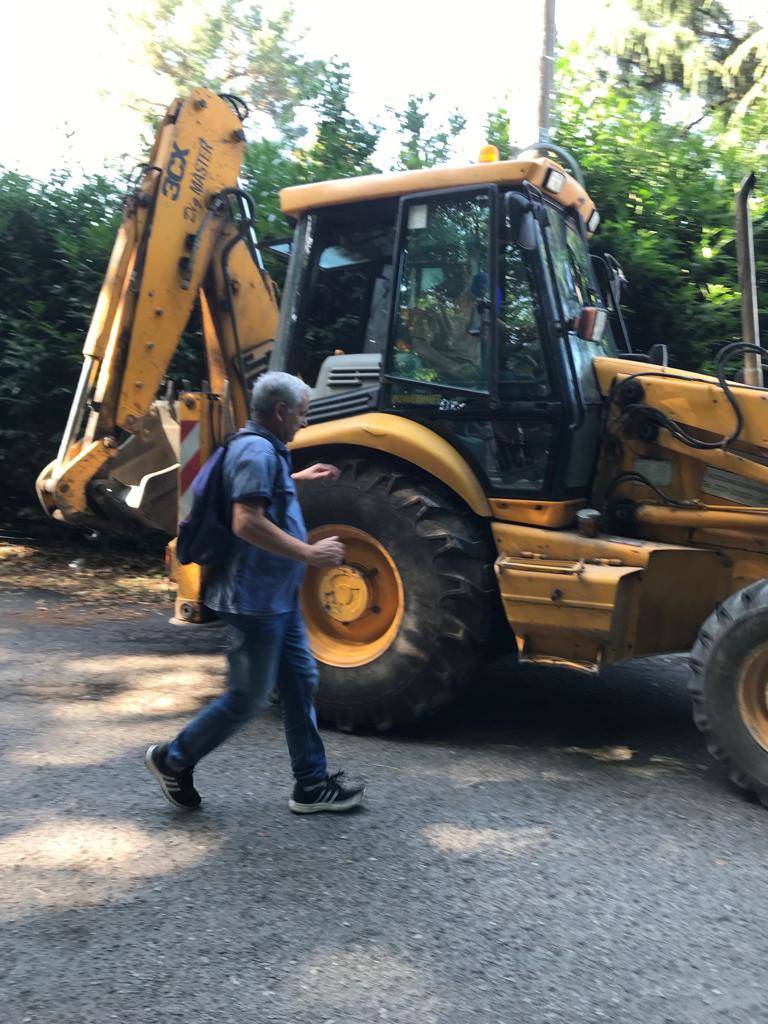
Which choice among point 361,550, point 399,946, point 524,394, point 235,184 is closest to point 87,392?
point 235,184

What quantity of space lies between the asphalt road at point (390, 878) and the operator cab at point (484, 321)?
136 cm

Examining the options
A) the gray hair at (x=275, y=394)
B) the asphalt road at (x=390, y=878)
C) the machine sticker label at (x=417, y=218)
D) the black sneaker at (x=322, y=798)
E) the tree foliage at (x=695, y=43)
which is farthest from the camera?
the tree foliage at (x=695, y=43)

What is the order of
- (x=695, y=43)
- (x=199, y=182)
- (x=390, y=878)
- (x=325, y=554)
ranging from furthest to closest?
(x=695, y=43) < (x=199, y=182) < (x=325, y=554) < (x=390, y=878)

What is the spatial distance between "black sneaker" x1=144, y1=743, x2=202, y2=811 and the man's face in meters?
1.25

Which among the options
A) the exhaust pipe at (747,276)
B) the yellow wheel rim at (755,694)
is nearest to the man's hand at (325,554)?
the yellow wheel rim at (755,694)

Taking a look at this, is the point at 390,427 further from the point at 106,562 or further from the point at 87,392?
the point at 106,562

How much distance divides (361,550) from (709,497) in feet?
5.44

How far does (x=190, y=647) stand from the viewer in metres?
6.27

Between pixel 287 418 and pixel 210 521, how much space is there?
470 mm

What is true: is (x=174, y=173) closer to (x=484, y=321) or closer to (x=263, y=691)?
(x=484, y=321)

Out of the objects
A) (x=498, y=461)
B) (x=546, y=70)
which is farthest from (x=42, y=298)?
(x=498, y=461)

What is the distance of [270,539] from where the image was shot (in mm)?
3305

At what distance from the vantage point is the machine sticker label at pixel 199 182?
575 cm

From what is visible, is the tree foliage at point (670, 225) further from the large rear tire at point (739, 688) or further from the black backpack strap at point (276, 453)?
the black backpack strap at point (276, 453)
